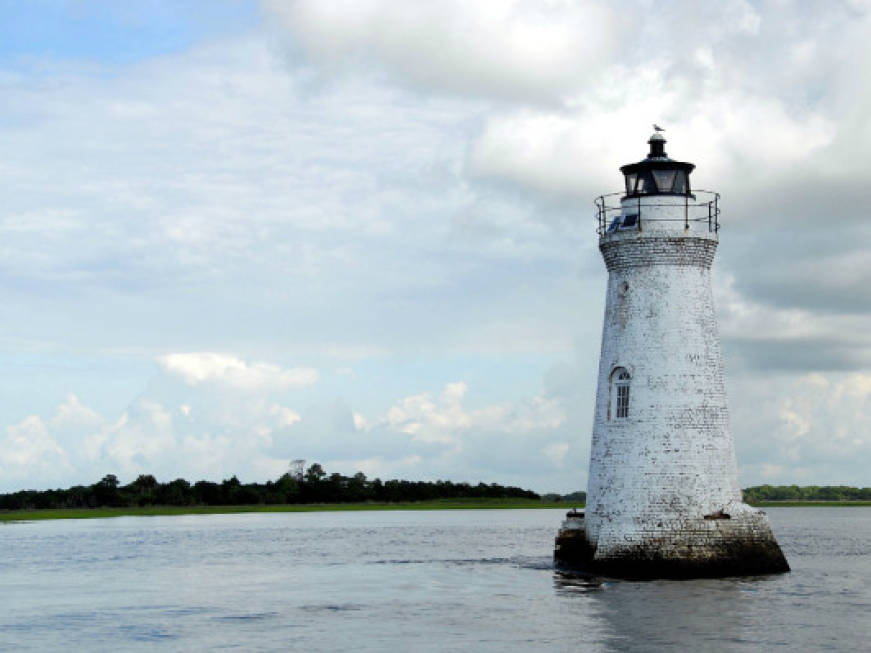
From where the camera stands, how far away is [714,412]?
35.4m

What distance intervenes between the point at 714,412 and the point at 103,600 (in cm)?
2065

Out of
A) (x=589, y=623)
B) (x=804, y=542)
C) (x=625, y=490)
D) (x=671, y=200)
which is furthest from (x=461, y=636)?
(x=804, y=542)

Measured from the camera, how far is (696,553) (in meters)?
34.0

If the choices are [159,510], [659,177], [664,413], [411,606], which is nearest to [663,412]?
[664,413]

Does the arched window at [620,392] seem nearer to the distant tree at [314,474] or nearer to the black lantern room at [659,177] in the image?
the black lantern room at [659,177]

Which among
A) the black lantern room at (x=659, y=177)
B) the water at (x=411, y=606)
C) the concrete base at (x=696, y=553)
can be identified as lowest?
the water at (x=411, y=606)

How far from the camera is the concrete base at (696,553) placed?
3391 centimetres

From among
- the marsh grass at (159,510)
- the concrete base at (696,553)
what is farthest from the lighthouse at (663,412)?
the marsh grass at (159,510)

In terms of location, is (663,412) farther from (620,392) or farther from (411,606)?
(411,606)

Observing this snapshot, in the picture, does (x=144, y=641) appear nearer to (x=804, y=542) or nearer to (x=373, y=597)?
(x=373, y=597)

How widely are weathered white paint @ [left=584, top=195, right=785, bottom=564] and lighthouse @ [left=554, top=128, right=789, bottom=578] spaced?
32 mm

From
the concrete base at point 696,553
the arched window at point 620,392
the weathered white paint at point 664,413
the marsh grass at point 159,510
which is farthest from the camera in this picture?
the marsh grass at point 159,510

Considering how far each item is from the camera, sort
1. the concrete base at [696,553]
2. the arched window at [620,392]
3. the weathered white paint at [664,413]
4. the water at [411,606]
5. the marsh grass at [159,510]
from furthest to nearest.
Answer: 1. the marsh grass at [159,510]
2. the arched window at [620,392]
3. the weathered white paint at [664,413]
4. the concrete base at [696,553]
5. the water at [411,606]

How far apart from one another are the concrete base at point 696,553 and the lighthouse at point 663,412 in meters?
0.03
